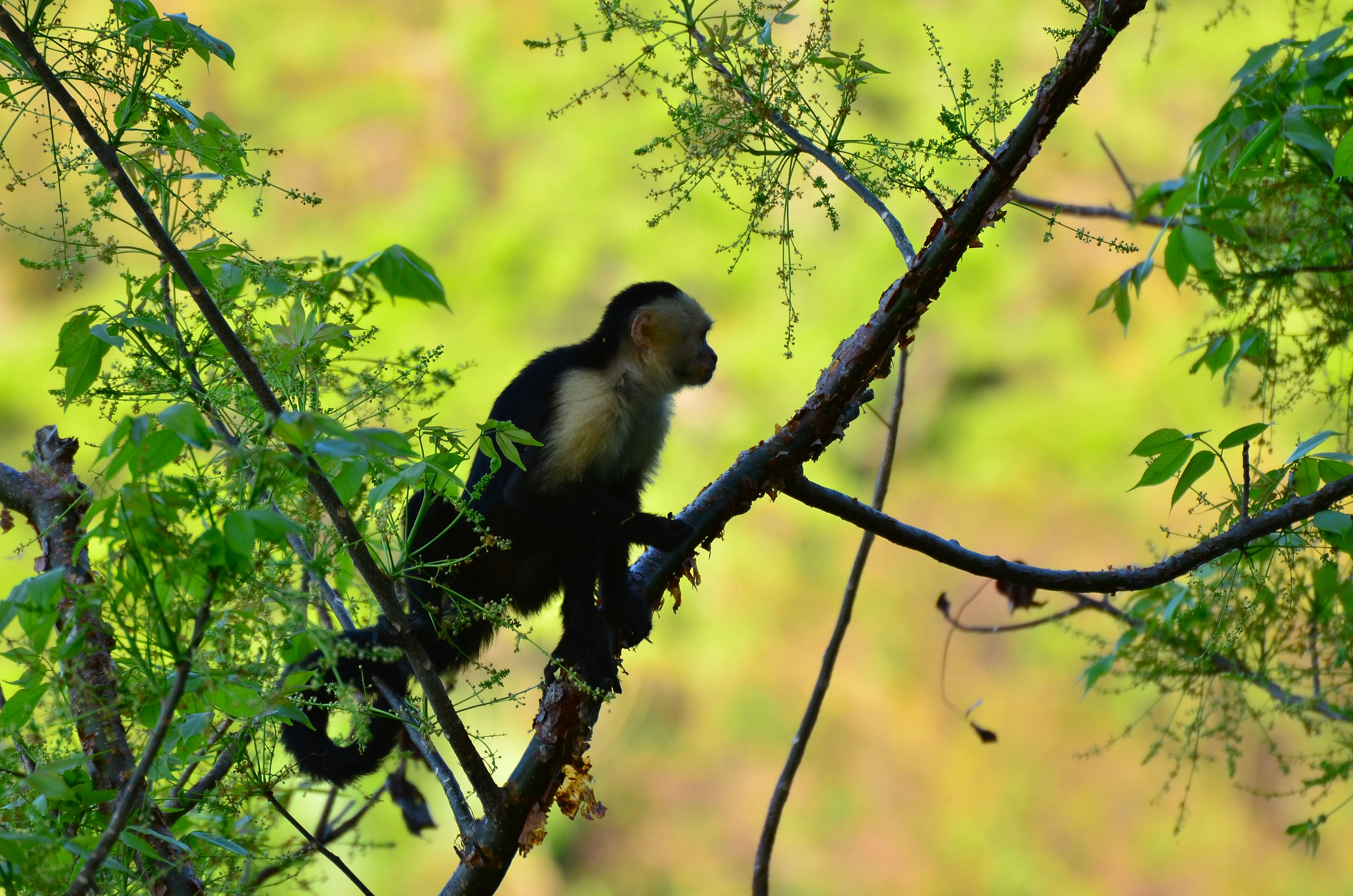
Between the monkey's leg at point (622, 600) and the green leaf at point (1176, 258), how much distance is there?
1108mm

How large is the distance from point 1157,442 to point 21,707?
1662mm

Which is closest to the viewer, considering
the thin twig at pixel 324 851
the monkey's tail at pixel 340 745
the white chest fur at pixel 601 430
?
the thin twig at pixel 324 851

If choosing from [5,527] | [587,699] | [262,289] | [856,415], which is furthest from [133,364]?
[856,415]

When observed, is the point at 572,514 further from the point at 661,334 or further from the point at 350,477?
the point at 350,477

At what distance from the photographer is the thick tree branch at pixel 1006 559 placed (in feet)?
5.93

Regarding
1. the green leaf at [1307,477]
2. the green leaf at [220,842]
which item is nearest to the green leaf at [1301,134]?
the green leaf at [1307,477]

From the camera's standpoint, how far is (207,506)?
942 millimetres

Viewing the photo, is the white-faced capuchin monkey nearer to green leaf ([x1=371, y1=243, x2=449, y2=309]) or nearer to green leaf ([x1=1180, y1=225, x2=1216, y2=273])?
green leaf ([x1=371, y1=243, x2=449, y2=309])

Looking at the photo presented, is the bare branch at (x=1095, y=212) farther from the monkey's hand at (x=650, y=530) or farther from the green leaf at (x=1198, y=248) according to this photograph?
the monkey's hand at (x=650, y=530)

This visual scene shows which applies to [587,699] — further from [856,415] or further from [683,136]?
[683,136]

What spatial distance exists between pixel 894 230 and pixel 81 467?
3046 mm

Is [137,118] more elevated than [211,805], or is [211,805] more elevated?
[137,118]

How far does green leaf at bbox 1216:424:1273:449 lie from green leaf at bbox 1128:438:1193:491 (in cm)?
8

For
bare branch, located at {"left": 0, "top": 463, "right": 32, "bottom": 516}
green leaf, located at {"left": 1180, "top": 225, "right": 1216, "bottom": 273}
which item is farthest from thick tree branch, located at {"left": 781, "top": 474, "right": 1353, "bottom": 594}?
bare branch, located at {"left": 0, "top": 463, "right": 32, "bottom": 516}
